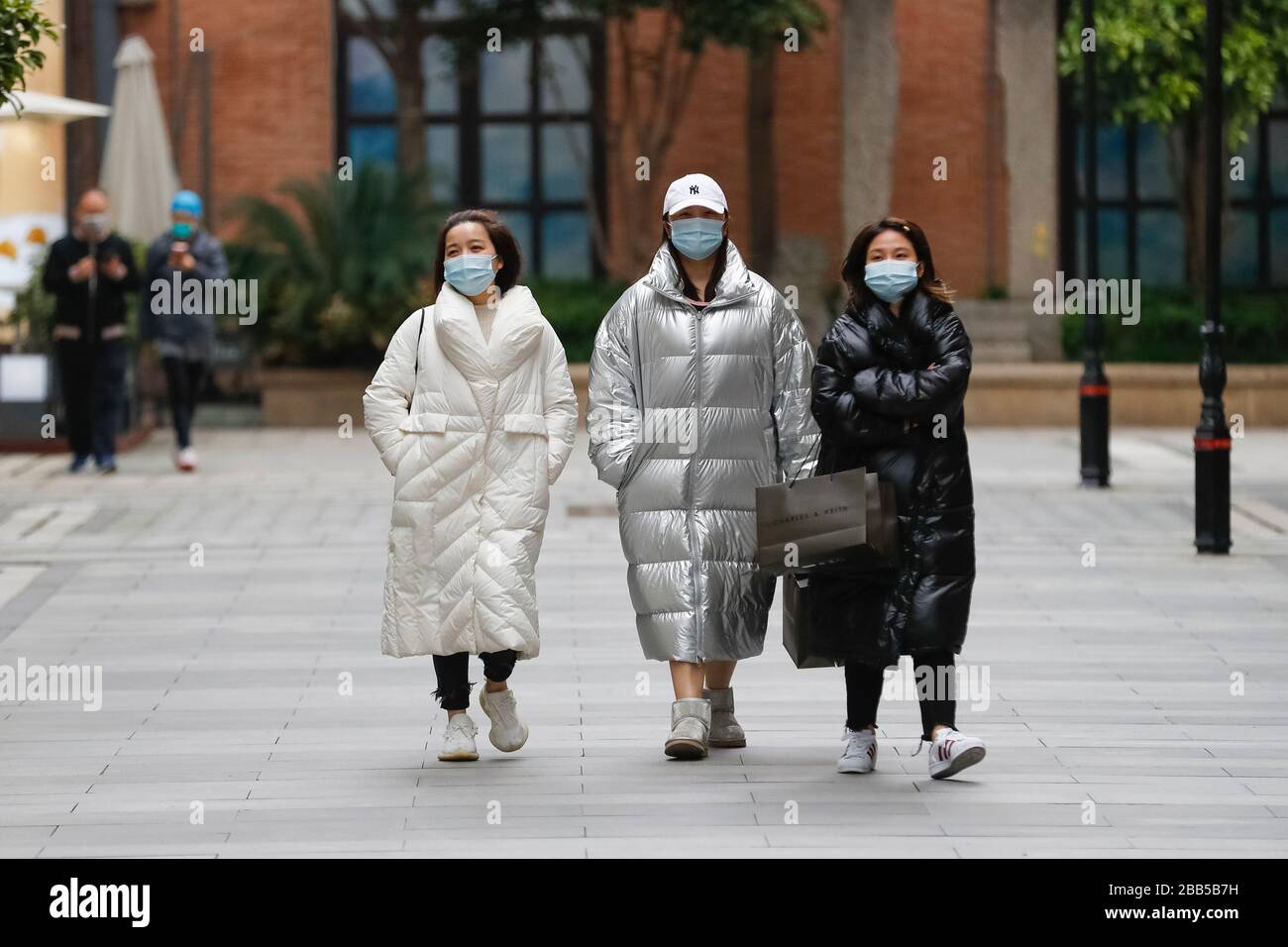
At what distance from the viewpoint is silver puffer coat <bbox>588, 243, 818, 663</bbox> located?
7.56 meters

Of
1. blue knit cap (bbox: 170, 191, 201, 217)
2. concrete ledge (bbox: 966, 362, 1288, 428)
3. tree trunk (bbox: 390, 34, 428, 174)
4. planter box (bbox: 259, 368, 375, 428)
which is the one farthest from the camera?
tree trunk (bbox: 390, 34, 428, 174)

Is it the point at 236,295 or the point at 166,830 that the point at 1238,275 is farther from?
the point at 166,830

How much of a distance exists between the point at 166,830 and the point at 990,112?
67.1 ft

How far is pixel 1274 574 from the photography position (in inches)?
478

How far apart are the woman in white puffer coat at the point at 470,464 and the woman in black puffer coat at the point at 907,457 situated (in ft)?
3.11

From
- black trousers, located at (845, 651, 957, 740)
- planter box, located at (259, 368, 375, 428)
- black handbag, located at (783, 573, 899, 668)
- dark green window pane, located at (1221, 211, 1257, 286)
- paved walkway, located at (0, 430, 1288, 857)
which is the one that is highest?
dark green window pane, located at (1221, 211, 1257, 286)

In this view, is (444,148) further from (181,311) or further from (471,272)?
(471,272)

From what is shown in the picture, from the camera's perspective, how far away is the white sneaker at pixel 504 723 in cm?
767

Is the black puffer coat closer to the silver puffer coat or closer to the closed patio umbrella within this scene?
the silver puffer coat

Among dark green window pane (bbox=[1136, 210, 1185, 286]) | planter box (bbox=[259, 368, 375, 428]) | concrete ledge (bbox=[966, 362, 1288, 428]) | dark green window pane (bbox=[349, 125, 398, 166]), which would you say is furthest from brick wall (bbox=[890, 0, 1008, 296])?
planter box (bbox=[259, 368, 375, 428])

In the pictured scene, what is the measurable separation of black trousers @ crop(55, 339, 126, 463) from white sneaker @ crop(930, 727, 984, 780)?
11.1 m

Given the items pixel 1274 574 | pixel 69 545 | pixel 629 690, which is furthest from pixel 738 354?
pixel 69 545

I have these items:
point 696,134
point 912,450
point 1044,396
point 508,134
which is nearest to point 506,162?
point 508,134

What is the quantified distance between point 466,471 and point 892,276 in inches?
59.4
